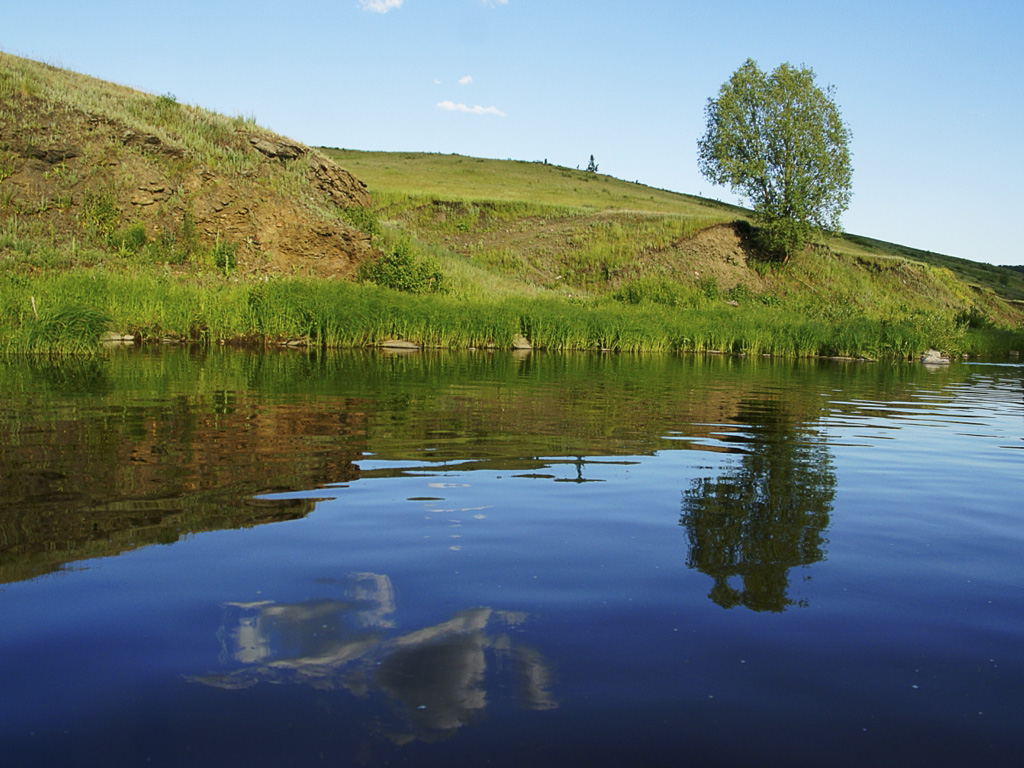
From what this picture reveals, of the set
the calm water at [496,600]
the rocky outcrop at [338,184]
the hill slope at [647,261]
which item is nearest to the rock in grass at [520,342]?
the hill slope at [647,261]

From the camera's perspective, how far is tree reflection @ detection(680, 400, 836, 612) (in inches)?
163

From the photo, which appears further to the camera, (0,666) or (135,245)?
(135,245)

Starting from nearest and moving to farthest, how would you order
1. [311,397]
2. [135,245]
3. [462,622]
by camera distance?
[462,622] < [311,397] < [135,245]

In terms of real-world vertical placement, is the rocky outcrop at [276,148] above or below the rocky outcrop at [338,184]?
above

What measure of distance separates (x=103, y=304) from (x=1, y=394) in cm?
1224

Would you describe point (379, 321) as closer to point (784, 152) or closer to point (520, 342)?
point (520, 342)

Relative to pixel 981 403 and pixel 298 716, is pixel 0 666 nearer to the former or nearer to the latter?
pixel 298 716

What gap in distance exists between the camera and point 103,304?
72.0 feet

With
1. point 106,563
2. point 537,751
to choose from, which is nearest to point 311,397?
point 106,563

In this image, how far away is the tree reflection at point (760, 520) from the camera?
4.13 m

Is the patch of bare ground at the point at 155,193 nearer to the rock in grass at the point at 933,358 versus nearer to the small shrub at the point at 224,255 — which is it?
the small shrub at the point at 224,255

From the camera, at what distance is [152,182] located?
3153 cm

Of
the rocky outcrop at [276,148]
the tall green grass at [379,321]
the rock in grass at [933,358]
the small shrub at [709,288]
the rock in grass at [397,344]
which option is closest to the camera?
the tall green grass at [379,321]

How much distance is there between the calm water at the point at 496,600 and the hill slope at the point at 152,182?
2428 centimetres
